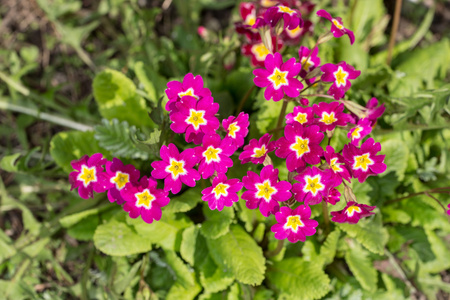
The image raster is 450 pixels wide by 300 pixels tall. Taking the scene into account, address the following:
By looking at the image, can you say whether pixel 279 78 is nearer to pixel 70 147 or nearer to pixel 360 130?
pixel 360 130

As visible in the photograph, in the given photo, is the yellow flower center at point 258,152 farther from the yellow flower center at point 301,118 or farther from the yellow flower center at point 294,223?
the yellow flower center at point 294,223

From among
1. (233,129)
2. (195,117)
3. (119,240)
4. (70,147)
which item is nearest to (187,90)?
(195,117)

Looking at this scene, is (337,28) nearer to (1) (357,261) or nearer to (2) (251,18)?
(2) (251,18)

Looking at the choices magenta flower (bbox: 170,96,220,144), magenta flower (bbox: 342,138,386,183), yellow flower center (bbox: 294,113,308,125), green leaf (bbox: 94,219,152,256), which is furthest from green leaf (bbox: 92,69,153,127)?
magenta flower (bbox: 342,138,386,183)

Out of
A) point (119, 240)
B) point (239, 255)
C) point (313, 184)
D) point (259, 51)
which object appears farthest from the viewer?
point (259, 51)

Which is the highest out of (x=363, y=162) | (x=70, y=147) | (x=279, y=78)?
(x=279, y=78)

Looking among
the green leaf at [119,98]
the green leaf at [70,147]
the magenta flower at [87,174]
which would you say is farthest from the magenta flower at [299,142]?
the green leaf at [70,147]
